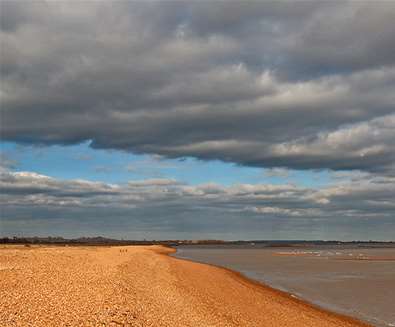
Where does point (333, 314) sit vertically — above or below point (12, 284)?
below

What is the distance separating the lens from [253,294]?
30797 millimetres

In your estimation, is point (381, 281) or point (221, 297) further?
point (381, 281)

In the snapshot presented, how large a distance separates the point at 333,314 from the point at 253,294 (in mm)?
6437

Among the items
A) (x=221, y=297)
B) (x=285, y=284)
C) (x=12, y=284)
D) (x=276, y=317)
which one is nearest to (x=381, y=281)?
(x=285, y=284)

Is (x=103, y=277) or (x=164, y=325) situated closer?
(x=164, y=325)

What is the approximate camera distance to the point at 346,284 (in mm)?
39875

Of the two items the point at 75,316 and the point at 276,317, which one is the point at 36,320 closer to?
the point at 75,316

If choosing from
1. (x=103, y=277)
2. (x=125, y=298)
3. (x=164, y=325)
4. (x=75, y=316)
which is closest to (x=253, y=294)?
(x=103, y=277)

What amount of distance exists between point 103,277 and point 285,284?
16981 millimetres

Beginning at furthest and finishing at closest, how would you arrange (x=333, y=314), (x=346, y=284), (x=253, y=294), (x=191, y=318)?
(x=346, y=284), (x=253, y=294), (x=333, y=314), (x=191, y=318)

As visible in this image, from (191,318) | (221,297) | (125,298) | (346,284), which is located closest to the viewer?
(191,318)

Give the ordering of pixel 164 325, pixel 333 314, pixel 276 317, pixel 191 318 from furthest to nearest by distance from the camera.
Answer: pixel 333 314 < pixel 276 317 < pixel 191 318 < pixel 164 325

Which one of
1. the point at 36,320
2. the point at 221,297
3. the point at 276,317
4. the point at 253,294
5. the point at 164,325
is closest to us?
the point at 36,320

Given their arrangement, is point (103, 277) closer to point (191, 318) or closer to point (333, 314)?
point (191, 318)
